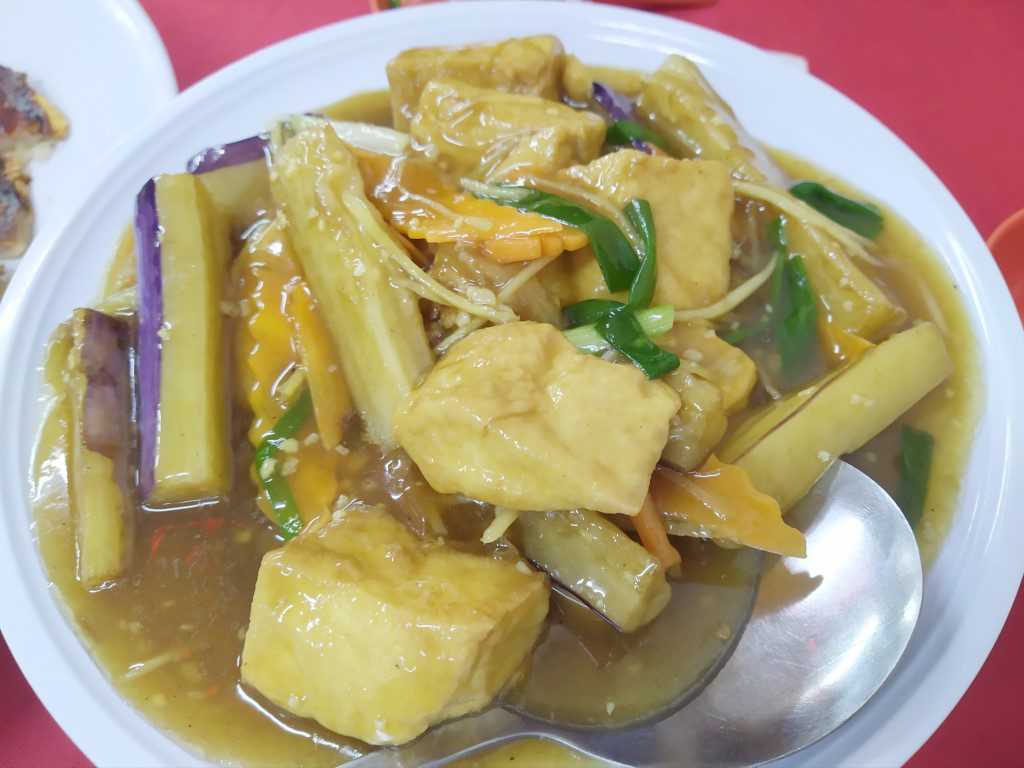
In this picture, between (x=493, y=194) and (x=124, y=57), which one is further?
(x=124, y=57)

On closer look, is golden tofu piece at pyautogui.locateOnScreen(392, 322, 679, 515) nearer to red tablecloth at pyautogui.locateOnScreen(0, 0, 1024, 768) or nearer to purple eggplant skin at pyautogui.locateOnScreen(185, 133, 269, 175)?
purple eggplant skin at pyautogui.locateOnScreen(185, 133, 269, 175)

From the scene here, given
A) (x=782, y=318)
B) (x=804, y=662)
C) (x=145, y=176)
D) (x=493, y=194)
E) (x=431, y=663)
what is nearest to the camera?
(x=431, y=663)

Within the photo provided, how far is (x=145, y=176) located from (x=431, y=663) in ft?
6.42

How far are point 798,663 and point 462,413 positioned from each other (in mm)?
1031

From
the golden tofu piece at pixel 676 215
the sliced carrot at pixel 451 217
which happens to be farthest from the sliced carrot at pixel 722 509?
the sliced carrot at pixel 451 217

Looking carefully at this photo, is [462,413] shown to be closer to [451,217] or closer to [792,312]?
[451,217]

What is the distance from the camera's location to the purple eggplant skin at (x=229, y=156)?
2.25 meters

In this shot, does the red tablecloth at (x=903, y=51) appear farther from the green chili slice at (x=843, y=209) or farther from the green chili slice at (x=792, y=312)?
the green chili slice at (x=792, y=312)

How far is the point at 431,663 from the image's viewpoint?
4.75ft

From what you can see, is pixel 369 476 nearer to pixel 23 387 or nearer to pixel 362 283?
pixel 362 283

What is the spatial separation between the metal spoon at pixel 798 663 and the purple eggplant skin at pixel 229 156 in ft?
5.93

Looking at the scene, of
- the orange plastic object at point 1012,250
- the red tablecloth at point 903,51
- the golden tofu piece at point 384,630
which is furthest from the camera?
the red tablecloth at point 903,51

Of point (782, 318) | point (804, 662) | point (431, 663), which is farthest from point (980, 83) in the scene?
point (431, 663)

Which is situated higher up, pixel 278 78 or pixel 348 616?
pixel 278 78
